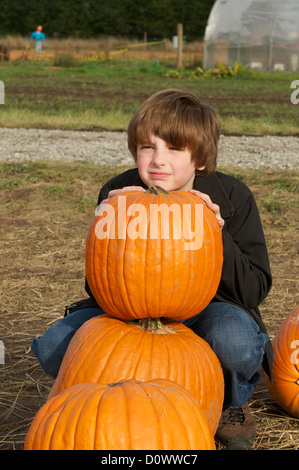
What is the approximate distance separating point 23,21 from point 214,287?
67.0m

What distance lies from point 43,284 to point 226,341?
2.65 m

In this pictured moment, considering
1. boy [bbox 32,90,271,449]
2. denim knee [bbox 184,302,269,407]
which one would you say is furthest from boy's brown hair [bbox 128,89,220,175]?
denim knee [bbox 184,302,269,407]

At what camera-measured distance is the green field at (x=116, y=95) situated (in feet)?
42.3

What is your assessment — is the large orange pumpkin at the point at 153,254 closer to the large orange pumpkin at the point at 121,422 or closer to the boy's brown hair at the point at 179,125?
the boy's brown hair at the point at 179,125

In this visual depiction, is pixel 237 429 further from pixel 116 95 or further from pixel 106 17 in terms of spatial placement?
pixel 106 17

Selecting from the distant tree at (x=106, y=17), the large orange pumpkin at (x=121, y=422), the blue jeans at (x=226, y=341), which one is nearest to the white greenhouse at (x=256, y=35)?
the blue jeans at (x=226, y=341)

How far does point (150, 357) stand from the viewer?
7.89 ft

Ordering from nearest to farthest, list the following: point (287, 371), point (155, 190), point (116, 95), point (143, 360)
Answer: point (143, 360)
point (155, 190)
point (287, 371)
point (116, 95)

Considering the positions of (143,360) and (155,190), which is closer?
(143,360)

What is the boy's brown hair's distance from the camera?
2.80 m

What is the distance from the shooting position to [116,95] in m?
18.8

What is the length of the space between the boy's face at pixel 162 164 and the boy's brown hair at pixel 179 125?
0.03 meters

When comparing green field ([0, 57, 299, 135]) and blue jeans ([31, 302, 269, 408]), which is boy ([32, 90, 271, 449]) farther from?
green field ([0, 57, 299, 135])

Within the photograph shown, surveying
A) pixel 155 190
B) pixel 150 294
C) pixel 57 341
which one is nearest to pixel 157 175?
pixel 155 190
